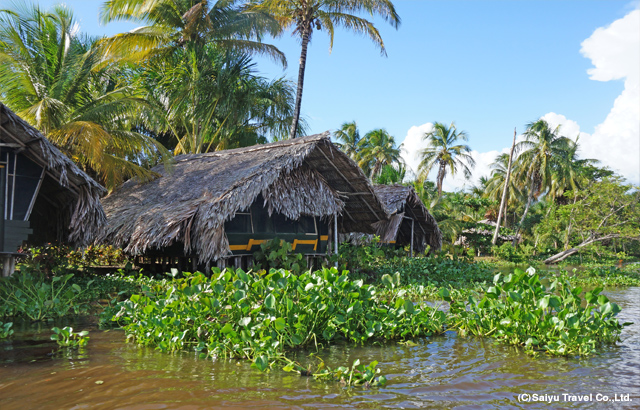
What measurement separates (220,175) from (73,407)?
6.52m

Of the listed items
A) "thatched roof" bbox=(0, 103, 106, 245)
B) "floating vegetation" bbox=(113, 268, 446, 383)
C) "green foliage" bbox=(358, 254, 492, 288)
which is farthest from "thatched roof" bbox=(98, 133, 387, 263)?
"floating vegetation" bbox=(113, 268, 446, 383)

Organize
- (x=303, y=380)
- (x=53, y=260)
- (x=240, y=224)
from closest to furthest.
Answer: (x=303, y=380) < (x=53, y=260) < (x=240, y=224)

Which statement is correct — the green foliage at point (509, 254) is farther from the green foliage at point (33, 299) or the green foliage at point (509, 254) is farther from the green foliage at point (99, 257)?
the green foliage at point (33, 299)

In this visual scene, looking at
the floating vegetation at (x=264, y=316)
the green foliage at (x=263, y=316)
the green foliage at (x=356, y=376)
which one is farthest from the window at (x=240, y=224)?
the green foliage at (x=356, y=376)

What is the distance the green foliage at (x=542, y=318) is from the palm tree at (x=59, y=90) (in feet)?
22.7

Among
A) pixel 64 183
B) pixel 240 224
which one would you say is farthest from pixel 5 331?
pixel 240 224

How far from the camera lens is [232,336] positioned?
4445 mm

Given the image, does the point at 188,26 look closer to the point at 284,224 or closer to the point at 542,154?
the point at 284,224

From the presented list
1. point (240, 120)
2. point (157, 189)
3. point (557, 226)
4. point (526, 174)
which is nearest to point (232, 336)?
point (157, 189)

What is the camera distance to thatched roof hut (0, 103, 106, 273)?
6707 mm

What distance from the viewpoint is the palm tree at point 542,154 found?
1086 inches

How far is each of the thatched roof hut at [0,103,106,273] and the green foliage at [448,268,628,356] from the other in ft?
17.6

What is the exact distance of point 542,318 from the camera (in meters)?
5.31

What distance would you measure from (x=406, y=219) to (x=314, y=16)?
23.3 ft
